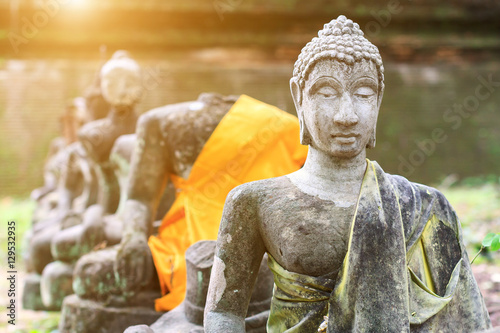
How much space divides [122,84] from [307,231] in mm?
2950

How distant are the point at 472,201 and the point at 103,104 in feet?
18.3

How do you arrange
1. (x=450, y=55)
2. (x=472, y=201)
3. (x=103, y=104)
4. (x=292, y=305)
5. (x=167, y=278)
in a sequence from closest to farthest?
(x=292, y=305) → (x=167, y=278) → (x=103, y=104) → (x=472, y=201) → (x=450, y=55)

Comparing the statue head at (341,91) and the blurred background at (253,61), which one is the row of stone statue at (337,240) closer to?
the statue head at (341,91)

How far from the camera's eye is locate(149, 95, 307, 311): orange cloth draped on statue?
117 inches

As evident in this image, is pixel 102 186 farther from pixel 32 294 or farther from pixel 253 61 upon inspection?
pixel 253 61

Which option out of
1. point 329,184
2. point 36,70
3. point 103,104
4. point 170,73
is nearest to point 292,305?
point 329,184

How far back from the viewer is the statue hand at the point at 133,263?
122 inches

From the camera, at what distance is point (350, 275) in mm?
1758

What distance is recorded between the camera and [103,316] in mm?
3246

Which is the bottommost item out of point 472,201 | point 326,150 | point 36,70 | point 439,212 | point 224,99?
point 472,201

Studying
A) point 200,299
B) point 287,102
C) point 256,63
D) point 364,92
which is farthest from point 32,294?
point 256,63

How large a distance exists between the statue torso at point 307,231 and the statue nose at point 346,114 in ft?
0.88

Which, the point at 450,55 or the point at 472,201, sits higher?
the point at 450,55

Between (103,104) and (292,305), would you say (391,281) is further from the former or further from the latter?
(103,104)
